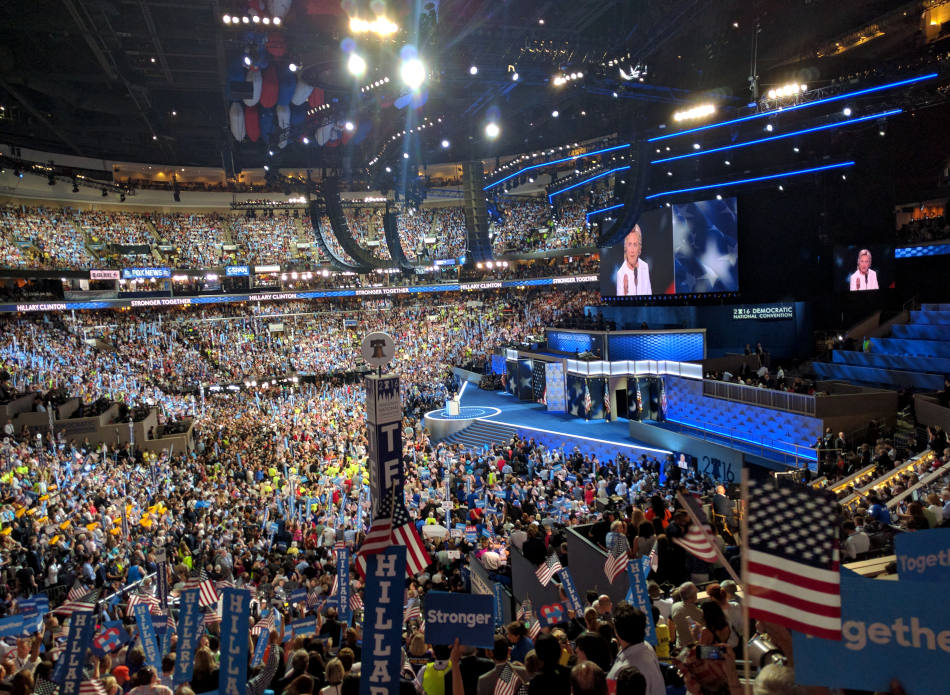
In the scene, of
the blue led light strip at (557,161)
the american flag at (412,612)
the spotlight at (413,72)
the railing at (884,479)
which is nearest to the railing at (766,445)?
the railing at (884,479)

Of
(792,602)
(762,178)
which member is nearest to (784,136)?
(762,178)

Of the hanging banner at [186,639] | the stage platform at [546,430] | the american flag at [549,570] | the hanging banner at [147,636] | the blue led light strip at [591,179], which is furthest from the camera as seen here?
the blue led light strip at [591,179]

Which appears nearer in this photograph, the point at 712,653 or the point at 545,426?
the point at 712,653

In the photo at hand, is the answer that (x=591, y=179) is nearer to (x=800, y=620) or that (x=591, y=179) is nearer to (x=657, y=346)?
(x=657, y=346)

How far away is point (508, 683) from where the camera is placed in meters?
3.84

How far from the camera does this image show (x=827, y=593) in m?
2.72

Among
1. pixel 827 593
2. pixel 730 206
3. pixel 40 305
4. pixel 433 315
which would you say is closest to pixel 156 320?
pixel 40 305

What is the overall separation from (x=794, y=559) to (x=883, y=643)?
0.45 m

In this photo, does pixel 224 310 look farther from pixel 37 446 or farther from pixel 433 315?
pixel 37 446

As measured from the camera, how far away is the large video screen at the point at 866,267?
70.8 ft

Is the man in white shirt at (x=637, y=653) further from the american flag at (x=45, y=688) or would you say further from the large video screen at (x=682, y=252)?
the large video screen at (x=682, y=252)

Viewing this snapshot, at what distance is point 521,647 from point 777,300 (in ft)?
75.7

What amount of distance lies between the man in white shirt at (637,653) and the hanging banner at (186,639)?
395 cm

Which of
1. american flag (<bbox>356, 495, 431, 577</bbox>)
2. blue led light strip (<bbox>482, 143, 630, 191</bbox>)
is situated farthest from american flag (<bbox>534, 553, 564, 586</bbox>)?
blue led light strip (<bbox>482, 143, 630, 191</bbox>)
